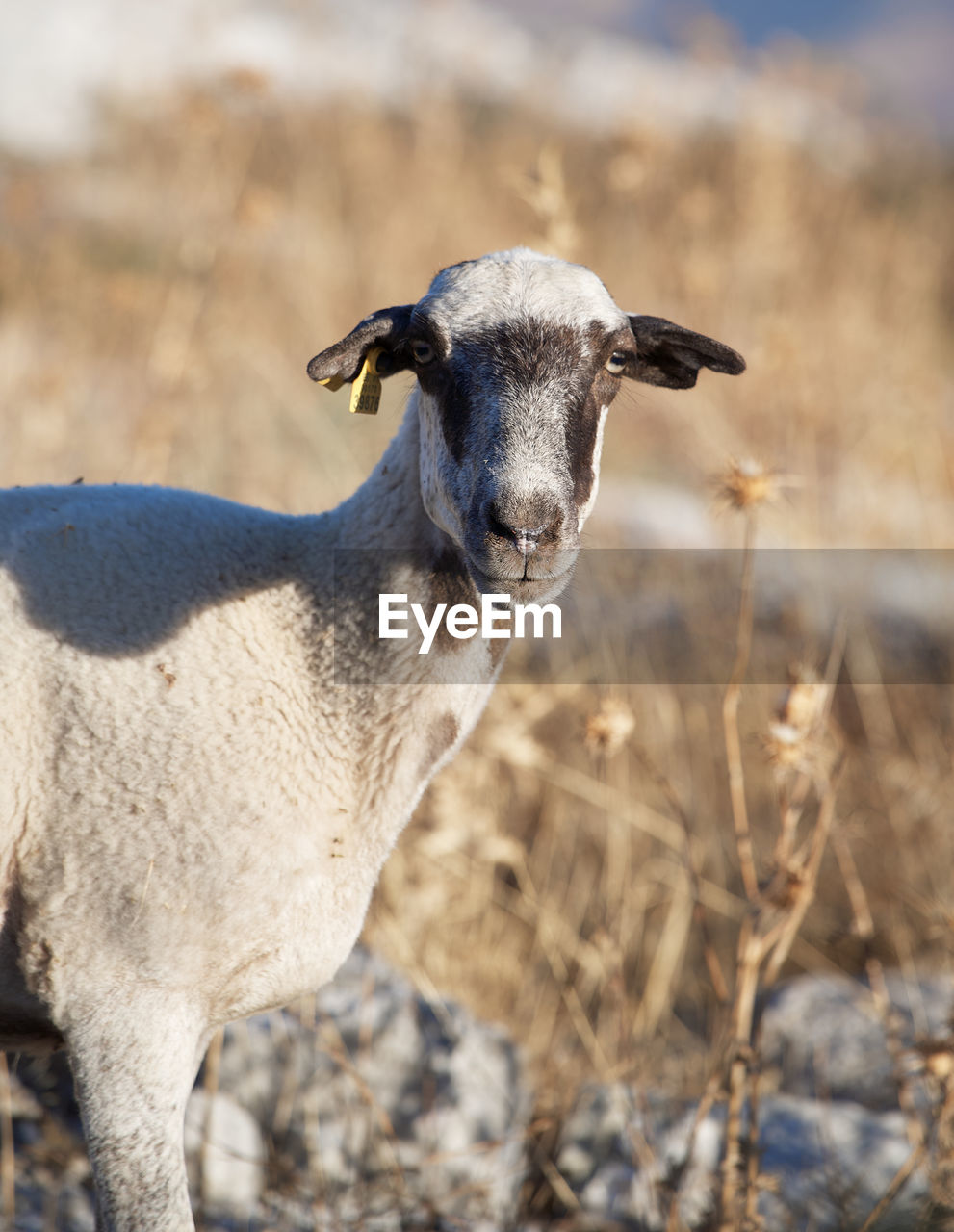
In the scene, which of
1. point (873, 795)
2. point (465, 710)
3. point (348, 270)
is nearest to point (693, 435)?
point (873, 795)

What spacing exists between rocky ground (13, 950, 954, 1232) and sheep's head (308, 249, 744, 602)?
1.36 metres

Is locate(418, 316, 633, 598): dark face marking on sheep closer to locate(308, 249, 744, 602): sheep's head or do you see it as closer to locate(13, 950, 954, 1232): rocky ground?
locate(308, 249, 744, 602): sheep's head

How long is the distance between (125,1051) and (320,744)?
59 centimetres

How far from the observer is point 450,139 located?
7828 millimetres

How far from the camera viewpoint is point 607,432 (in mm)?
7738

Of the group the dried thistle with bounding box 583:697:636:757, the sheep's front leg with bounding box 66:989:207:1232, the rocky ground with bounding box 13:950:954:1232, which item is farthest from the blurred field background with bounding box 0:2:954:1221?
the sheep's front leg with bounding box 66:989:207:1232

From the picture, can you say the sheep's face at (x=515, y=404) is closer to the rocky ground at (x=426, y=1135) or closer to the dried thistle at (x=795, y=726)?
the dried thistle at (x=795, y=726)

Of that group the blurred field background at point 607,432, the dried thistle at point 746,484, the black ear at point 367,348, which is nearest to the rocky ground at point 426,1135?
the blurred field background at point 607,432

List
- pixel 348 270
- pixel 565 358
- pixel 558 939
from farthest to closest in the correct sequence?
pixel 348 270, pixel 558 939, pixel 565 358

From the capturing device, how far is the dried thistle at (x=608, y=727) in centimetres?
204

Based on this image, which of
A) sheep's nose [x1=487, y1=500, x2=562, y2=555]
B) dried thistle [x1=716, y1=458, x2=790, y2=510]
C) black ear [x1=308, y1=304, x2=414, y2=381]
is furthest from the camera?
dried thistle [x1=716, y1=458, x2=790, y2=510]

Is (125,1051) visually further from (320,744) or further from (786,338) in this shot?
(786,338)

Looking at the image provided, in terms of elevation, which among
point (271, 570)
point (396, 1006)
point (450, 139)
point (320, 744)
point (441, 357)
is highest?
point (450, 139)

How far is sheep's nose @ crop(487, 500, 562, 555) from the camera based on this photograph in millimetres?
1557
